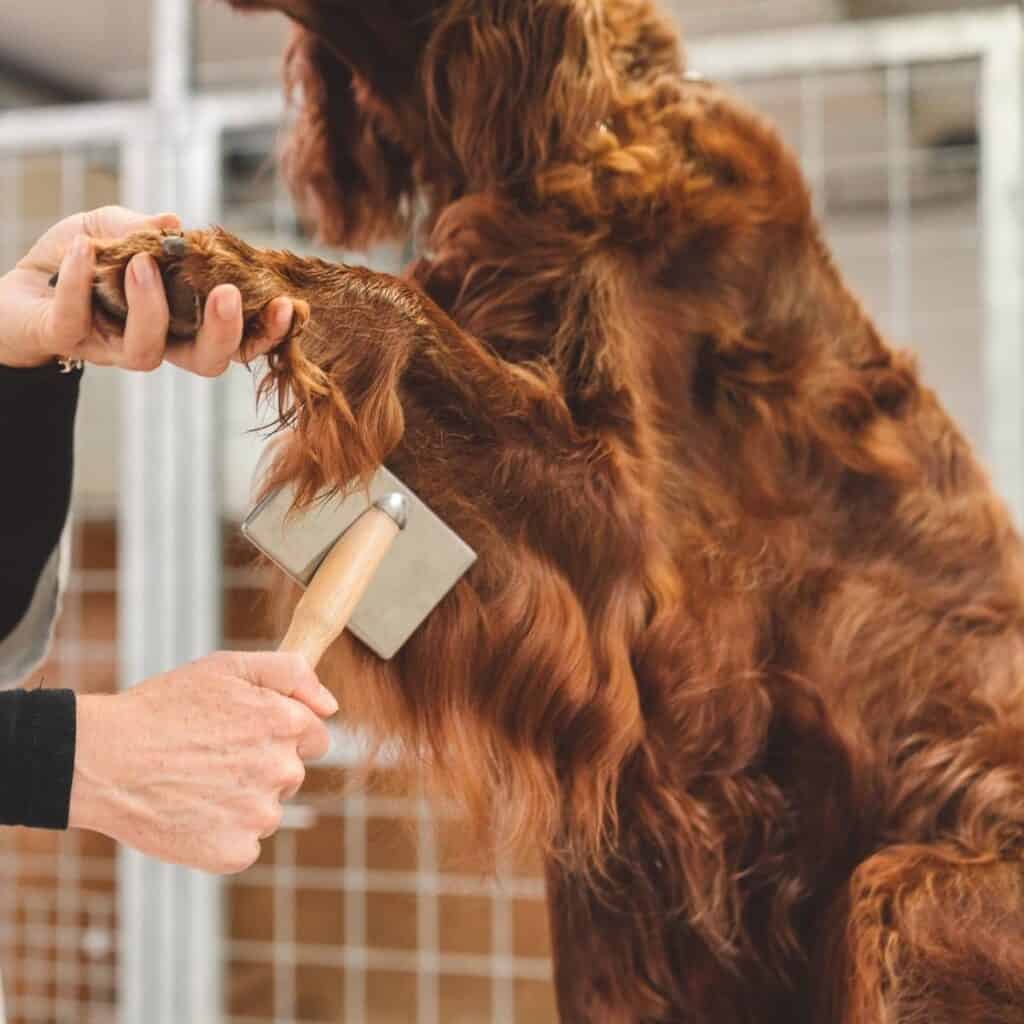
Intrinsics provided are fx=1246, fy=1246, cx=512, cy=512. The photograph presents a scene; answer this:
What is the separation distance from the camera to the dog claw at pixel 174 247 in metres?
0.59

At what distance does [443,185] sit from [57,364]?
33cm

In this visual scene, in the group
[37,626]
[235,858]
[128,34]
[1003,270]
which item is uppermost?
[128,34]

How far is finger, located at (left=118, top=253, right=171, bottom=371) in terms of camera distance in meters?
0.58

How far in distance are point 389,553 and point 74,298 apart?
251mm

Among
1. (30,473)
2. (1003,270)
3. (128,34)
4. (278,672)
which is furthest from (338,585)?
(128,34)

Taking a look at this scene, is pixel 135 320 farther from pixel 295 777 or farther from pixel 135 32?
pixel 135 32

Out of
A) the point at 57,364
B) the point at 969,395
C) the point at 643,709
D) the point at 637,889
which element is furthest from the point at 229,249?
the point at 969,395

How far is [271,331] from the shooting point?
621 millimetres

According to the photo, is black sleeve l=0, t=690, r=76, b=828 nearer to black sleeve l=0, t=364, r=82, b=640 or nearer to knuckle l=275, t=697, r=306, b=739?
knuckle l=275, t=697, r=306, b=739

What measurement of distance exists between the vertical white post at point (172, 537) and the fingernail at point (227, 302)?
1358 mm

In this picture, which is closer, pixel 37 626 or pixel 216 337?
pixel 216 337

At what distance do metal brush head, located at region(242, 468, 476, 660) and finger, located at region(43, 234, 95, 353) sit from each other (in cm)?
15

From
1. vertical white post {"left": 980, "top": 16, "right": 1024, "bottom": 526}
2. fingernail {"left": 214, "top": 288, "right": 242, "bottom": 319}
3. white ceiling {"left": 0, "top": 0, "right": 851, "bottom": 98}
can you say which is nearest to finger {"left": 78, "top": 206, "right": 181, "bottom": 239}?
fingernail {"left": 214, "top": 288, "right": 242, "bottom": 319}

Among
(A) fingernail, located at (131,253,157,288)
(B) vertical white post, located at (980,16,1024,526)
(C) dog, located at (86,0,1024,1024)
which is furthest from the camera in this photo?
(B) vertical white post, located at (980,16,1024,526)
